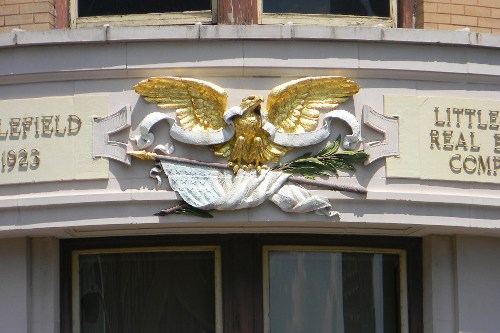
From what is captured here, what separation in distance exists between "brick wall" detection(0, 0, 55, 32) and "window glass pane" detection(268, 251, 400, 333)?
3.29 m

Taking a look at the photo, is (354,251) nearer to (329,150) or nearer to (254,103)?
(329,150)

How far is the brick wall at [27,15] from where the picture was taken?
1622cm

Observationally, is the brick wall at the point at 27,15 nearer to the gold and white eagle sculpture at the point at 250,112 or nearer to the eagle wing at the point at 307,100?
the gold and white eagle sculpture at the point at 250,112

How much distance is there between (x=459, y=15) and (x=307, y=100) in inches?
77.6

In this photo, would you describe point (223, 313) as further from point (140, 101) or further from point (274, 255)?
point (140, 101)

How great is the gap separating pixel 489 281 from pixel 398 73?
7.66 feet

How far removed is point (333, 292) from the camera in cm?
1633

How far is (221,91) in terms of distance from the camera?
50.6ft

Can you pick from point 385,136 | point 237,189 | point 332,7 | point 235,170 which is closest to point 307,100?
point 385,136

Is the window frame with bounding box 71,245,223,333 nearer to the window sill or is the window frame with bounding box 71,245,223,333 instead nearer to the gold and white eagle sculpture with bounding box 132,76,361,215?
the gold and white eagle sculpture with bounding box 132,76,361,215

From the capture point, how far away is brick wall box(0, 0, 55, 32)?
16219 mm

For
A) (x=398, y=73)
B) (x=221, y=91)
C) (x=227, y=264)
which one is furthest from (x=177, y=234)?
(x=398, y=73)

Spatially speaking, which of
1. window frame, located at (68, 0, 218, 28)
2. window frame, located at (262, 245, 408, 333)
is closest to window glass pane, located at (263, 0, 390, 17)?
window frame, located at (68, 0, 218, 28)

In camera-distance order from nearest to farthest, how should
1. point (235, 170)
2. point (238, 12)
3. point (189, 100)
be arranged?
point (235, 170)
point (189, 100)
point (238, 12)
